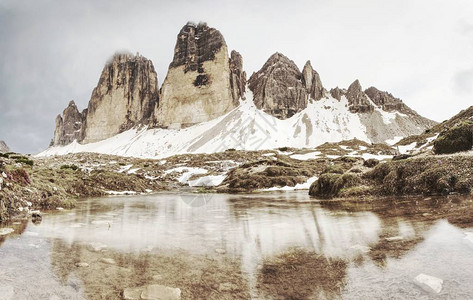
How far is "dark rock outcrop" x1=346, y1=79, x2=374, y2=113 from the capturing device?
A: 142 metres

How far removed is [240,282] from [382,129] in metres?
146

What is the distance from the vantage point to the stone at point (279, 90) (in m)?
138

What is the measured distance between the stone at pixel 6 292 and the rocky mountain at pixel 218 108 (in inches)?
4107

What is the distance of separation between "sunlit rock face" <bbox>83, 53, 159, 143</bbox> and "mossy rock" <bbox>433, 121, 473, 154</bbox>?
14372 centimetres

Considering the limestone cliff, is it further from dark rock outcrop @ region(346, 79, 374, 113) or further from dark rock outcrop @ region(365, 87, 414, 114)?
dark rock outcrop @ region(365, 87, 414, 114)

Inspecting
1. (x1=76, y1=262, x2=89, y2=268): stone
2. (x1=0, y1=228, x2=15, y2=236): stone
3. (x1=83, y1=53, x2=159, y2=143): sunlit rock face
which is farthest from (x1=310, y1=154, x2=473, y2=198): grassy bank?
(x1=83, y1=53, x2=159, y2=143): sunlit rock face

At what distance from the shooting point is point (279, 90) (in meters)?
139

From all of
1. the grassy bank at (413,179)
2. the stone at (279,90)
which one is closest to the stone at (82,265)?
the grassy bank at (413,179)

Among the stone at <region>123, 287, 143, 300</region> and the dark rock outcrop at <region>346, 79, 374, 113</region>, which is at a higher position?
the dark rock outcrop at <region>346, 79, 374, 113</region>

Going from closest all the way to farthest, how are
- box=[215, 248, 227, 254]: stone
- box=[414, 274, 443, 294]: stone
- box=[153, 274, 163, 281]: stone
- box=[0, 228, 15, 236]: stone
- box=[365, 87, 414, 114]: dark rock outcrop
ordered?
box=[414, 274, 443, 294]: stone
box=[153, 274, 163, 281]: stone
box=[215, 248, 227, 254]: stone
box=[0, 228, 15, 236]: stone
box=[365, 87, 414, 114]: dark rock outcrop

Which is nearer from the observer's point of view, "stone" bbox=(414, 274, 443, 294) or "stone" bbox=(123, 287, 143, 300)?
"stone" bbox=(414, 274, 443, 294)

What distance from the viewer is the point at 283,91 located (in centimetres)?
13988

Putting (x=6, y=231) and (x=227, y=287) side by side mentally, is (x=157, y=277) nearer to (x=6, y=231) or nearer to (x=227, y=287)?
(x=227, y=287)

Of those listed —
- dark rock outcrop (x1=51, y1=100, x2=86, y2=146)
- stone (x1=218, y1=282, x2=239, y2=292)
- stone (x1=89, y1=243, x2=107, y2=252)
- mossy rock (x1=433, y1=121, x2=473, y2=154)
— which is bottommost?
stone (x1=218, y1=282, x2=239, y2=292)
